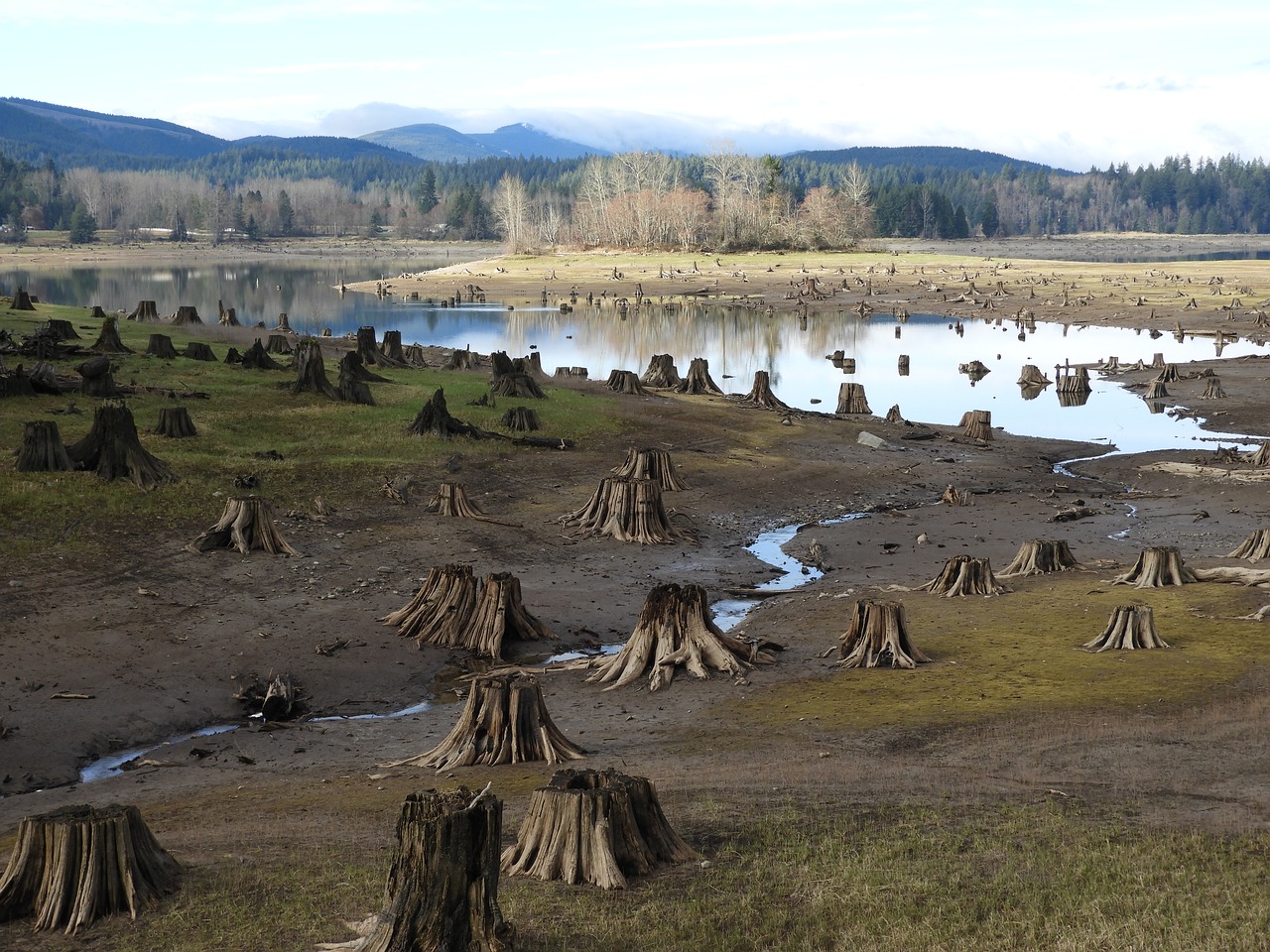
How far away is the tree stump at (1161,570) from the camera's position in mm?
21188

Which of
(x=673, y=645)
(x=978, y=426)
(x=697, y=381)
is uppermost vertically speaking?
(x=697, y=381)

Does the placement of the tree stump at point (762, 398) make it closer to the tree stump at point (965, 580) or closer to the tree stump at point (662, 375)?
the tree stump at point (662, 375)

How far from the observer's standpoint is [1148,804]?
447 inches

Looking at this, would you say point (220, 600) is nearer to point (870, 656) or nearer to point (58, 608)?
point (58, 608)

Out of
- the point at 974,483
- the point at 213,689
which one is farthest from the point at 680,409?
the point at 213,689

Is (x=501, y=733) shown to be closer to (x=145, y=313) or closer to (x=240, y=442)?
(x=240, y=442)

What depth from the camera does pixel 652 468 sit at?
2928cm

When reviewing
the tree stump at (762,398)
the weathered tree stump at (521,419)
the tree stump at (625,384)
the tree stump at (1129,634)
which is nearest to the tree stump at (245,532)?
the weathered tree stump at (521,419)

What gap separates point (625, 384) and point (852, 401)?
7.21 m

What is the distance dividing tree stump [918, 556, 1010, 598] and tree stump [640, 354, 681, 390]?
24.8 meters

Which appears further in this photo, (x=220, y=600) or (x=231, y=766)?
(x=220, y=600)

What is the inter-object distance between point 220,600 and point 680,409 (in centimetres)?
2093

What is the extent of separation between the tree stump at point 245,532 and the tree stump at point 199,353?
1893cm

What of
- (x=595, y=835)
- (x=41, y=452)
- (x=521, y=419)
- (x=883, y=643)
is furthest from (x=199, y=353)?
(x=595, y=835)
